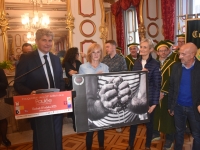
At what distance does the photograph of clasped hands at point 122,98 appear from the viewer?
1.73 metres

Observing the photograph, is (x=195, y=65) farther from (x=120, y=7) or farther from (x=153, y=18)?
(x=120, y=7)

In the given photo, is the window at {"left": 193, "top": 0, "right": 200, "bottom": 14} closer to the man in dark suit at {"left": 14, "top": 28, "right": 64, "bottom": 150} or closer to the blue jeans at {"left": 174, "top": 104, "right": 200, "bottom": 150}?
the blue jeans at {"left": 174, "top": 104, "right": 200, "bottom": 150}

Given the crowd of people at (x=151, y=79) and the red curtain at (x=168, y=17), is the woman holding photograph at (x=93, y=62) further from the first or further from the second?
the red curtain at (x=168, y=17)

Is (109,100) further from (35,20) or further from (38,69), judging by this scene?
(35,20)

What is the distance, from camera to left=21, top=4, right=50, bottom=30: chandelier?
403 cm

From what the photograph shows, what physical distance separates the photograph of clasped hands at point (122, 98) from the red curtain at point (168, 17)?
3.12 meters

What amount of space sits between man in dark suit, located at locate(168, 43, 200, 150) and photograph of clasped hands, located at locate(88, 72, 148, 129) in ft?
1.50

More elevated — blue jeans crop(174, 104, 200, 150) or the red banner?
the red banner

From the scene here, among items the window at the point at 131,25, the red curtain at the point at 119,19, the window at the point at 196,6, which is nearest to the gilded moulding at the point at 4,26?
the red curtain at the point at 119,19

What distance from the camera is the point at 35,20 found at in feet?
13.4

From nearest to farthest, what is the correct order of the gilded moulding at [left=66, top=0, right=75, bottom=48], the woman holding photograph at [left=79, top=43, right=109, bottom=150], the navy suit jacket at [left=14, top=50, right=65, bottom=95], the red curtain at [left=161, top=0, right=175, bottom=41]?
1. the navy suit jacket at [left=14, top=50, right=65, bottom=95]
2. the woman holding photograph at [left=79, top=43, right=109, bottom=150]
3. the gilded moulding at [left=66, top=0, right=75, bottom=48]
4. the red curtain at [left=161, top=0, right=175, bottom=41]

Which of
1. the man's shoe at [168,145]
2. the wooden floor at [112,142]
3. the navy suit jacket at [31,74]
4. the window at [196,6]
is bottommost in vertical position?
the wooden floor at [112,142]

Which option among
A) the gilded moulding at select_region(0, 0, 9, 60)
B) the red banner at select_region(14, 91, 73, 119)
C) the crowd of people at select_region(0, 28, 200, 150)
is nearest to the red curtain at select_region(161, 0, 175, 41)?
the crowd of people at select_region(0, 28, 200, 150)

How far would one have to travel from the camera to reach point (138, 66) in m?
2.35
